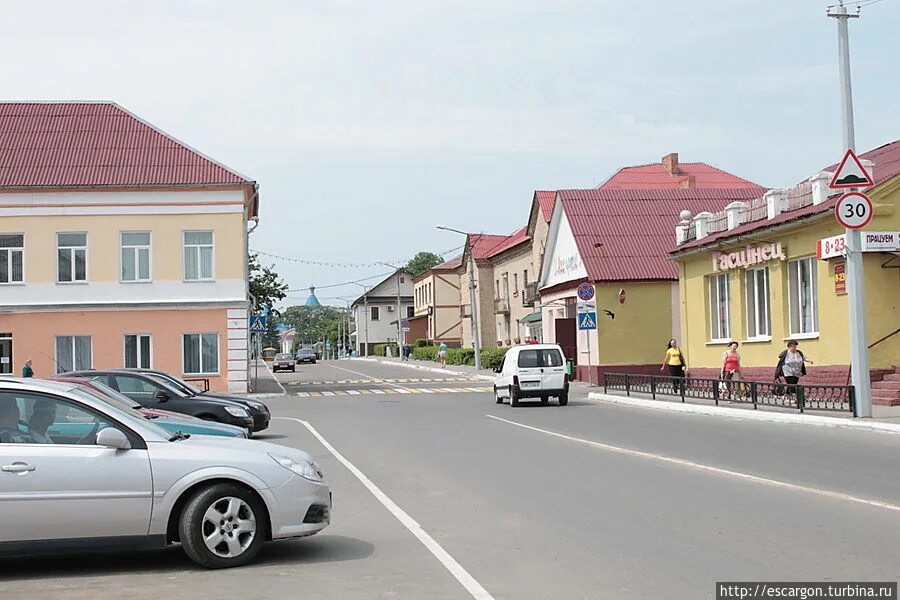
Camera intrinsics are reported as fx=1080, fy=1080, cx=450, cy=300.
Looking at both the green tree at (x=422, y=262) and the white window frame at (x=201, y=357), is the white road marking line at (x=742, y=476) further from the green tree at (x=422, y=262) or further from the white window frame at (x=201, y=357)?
the green tree at (x=422, y=262)

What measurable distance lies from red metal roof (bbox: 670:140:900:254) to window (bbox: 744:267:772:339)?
4.43ft

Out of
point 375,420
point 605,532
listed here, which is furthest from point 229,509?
point 375,420

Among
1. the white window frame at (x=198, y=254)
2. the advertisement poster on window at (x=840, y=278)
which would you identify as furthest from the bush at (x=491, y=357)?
the advertisement poster on window at (x=840, y=278)

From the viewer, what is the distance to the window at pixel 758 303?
31.2m

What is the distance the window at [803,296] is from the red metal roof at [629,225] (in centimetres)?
1329

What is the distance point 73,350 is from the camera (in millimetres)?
41656

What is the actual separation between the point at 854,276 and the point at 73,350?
100 feet

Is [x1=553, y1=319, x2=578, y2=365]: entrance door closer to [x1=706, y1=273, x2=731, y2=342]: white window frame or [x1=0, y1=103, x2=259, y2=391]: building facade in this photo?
[x1=706, y1=273, x2=731, y2=342]: white window frame

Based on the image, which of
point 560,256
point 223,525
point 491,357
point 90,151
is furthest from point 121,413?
point 491,357

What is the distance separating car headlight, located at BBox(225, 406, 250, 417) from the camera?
20.7m

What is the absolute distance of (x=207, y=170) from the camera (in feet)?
141

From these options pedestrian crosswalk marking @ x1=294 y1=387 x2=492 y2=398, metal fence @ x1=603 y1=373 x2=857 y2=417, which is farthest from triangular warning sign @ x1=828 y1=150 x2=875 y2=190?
pedestrian crosswalk marking @ x1=294 y1=387 x2=492 y2=398

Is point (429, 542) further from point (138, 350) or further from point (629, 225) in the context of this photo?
point (629, 225)

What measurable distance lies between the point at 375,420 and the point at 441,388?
57.9ft
